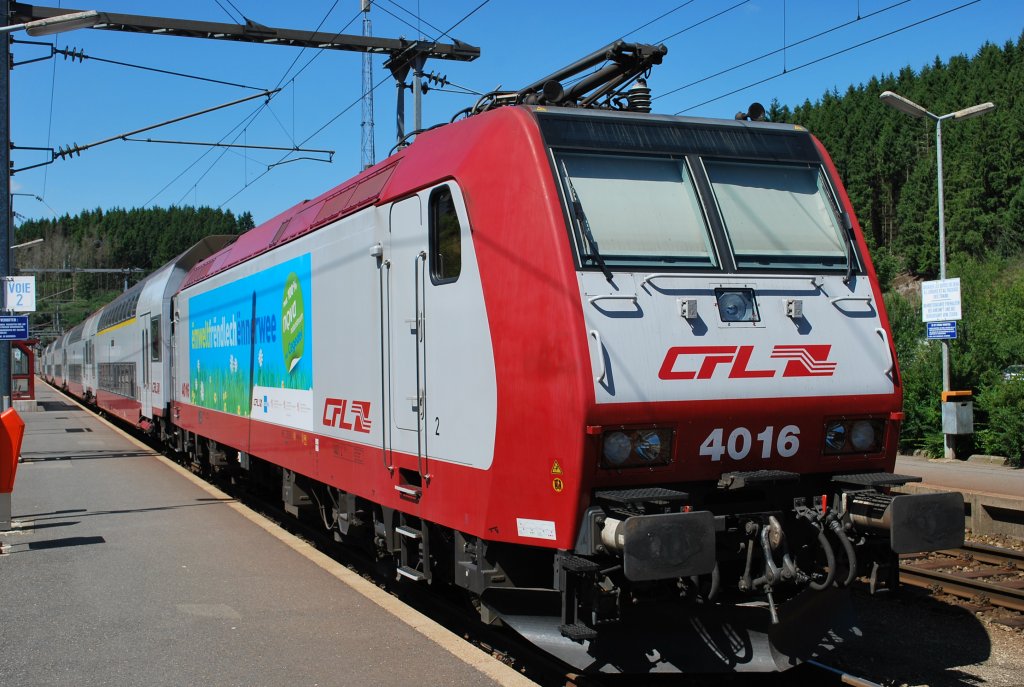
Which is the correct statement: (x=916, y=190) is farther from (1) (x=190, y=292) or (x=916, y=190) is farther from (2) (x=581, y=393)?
(2) (x=581, y=393)

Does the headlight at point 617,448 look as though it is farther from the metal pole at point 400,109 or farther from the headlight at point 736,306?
the metal pole at point 400,109

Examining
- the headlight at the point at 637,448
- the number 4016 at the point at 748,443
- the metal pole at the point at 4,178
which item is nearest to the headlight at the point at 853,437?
the number 4016 at the point at 748,443

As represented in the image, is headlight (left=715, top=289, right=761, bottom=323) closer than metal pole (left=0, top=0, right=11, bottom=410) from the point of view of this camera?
Yes

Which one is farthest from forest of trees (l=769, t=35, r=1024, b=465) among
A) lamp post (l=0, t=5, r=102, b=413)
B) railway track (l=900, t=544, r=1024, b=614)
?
lamp post (l=0, t=5, r=102, b=413)

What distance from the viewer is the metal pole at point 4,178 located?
15.7 meters

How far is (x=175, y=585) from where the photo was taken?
7977 millimetres

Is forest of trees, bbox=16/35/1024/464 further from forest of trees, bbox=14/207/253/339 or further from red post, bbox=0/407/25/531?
red post, bbox=0/407/25/531

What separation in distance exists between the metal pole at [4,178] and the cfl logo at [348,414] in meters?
10.4

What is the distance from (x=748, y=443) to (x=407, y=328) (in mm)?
2439

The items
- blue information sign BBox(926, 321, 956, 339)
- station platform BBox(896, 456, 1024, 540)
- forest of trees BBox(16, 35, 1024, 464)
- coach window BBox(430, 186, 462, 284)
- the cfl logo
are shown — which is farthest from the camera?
forest of trees BBox(16, 35, 1024, 464)

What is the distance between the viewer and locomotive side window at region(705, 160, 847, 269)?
574 cm

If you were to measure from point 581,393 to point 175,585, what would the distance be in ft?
15.5

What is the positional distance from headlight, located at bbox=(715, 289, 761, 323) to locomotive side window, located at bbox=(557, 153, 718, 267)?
217mm

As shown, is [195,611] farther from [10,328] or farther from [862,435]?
[10,328]
